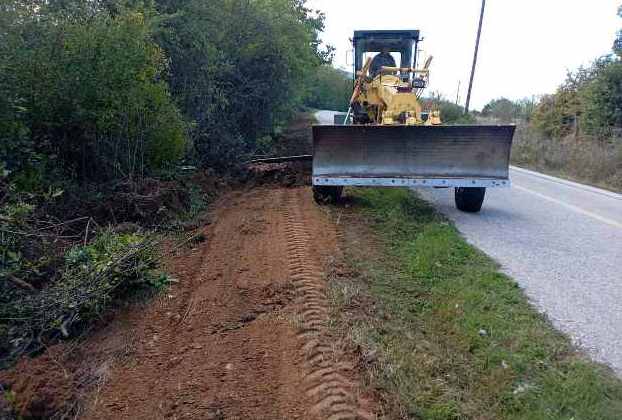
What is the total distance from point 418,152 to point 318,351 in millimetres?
4964

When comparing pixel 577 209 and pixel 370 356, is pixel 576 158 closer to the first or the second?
pixel 577 209

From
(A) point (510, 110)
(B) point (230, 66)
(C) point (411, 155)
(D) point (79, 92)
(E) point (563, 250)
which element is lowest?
(A) point (510, 110)

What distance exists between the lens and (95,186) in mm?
7160

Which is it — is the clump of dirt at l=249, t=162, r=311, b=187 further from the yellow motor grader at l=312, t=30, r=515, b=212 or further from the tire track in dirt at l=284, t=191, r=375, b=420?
the tire track in dirt at l=284, t=191, r=375, b=420

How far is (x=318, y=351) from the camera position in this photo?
143 inches

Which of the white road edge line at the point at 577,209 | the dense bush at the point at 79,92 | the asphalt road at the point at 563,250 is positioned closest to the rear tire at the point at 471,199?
the asphalt road at the point at 563,250

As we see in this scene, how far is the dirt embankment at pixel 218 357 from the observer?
321 centimetres

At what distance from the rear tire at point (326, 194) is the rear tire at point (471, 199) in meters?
1.98

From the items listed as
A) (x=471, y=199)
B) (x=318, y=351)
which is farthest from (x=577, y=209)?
(x=318, y=351)

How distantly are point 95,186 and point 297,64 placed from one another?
9.50 m

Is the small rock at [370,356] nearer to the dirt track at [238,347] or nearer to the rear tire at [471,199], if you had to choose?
the dirt track at [238,347]

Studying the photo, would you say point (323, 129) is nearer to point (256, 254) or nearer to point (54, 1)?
point (256, 254)

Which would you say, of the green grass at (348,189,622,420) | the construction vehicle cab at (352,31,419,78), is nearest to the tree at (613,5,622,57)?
the construction vehicle cab at (352,31,419,78)

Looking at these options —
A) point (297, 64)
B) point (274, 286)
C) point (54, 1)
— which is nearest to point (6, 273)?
point (274, 286)
